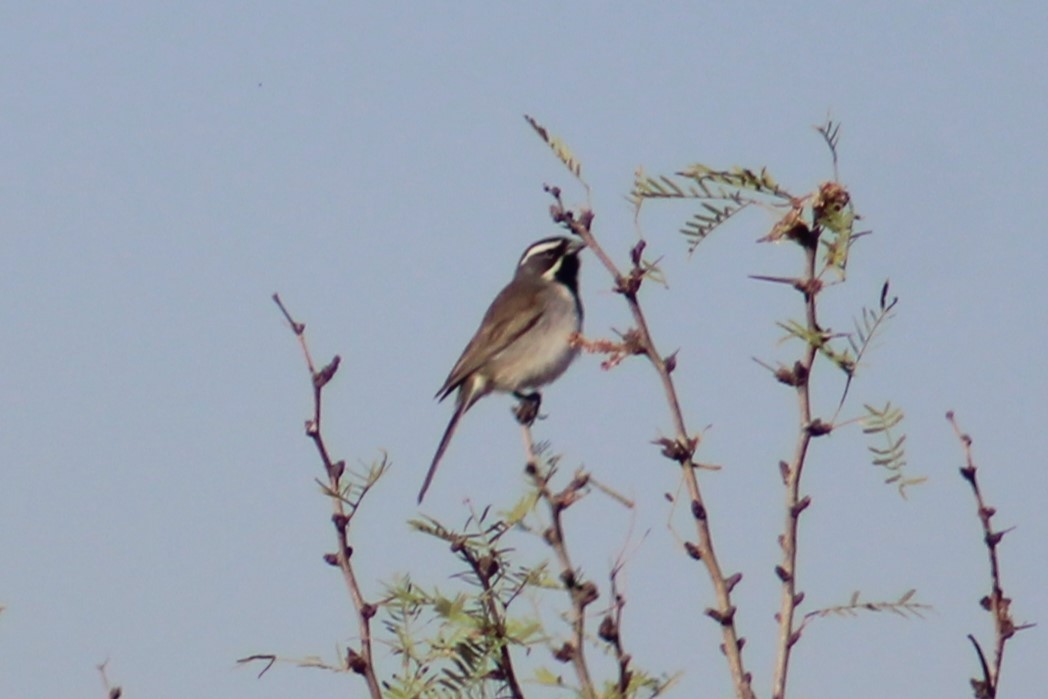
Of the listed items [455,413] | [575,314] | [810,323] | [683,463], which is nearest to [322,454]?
[683,463]

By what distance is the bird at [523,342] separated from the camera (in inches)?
385

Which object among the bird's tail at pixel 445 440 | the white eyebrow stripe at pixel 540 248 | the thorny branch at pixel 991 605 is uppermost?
the white eyebrow stripe at pixel 540 248

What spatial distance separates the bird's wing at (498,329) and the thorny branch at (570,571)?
565 cm

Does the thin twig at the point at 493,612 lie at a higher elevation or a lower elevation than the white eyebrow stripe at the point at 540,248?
lower

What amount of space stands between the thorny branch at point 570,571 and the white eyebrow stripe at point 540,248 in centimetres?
700

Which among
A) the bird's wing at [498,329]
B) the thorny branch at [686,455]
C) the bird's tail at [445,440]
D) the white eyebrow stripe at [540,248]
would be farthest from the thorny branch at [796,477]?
the white eyebrow stripe at [540,248]

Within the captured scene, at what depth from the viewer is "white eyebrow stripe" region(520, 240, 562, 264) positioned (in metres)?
11.3

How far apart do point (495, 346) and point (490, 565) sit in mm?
6520

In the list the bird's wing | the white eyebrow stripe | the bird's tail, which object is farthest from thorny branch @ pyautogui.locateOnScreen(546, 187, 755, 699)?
the white eyebrow stripe

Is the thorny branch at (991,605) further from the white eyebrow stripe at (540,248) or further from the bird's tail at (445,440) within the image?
the white eyebrow stripe at (540,248)

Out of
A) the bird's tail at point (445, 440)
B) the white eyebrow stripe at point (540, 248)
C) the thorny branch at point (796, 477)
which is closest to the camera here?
the thorny branch at point (796, 477)

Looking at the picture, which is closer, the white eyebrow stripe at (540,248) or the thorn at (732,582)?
the thorn at (732,582)

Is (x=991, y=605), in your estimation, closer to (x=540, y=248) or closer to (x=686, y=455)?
(x=686, y=455)

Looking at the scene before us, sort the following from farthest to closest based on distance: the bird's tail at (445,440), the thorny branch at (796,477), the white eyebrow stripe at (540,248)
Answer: the white eyebrow stripe at (540,248) < the bird's tail at (445,440) < the thorny branch at (796,477)
